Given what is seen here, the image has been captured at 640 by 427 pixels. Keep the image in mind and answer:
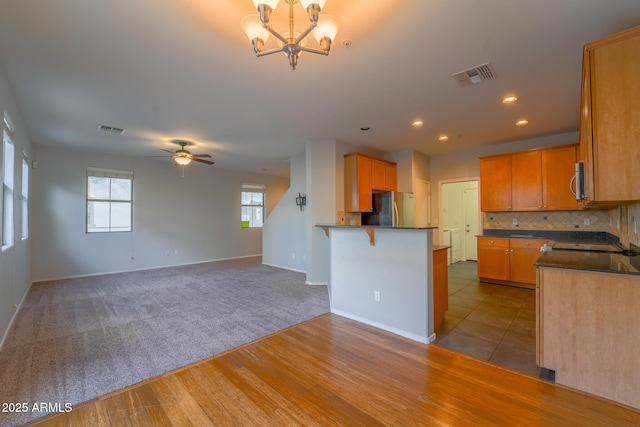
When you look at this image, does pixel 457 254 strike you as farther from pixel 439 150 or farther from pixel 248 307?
pixel 248 307

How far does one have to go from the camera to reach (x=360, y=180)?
17.1 feet

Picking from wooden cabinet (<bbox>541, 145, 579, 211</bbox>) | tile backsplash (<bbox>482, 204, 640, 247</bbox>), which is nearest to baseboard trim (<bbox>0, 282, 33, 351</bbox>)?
tile backsplash (<bbox>482, 204, 640, 247</bbox>)

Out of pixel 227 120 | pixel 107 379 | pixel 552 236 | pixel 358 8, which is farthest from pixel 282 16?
pixel 552 236

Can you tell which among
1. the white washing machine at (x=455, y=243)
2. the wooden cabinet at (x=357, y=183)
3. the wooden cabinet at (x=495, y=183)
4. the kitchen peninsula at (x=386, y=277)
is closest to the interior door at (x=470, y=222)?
the white washing machine at (x=455, y=243)

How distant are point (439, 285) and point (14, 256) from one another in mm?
5480

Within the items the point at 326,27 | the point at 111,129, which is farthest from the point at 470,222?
the point at 111,129

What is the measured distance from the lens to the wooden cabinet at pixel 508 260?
15.2ft

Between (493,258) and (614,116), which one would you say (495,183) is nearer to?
(493,258)

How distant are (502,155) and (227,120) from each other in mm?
4916

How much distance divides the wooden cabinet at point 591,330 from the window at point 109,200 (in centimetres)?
780

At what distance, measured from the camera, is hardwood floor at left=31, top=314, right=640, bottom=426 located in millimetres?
1708

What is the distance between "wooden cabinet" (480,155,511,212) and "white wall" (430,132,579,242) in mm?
465

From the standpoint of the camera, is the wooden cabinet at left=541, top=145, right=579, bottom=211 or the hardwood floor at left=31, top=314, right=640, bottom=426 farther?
the wooden cabinet at left=541, top=145, right=579, bottom=211

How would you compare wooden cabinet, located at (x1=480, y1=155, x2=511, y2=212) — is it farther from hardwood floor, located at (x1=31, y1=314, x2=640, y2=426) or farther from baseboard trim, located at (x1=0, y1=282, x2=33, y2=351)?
baseboard trim, located at (x1=0, y1=282, x2=33, y2=351)
